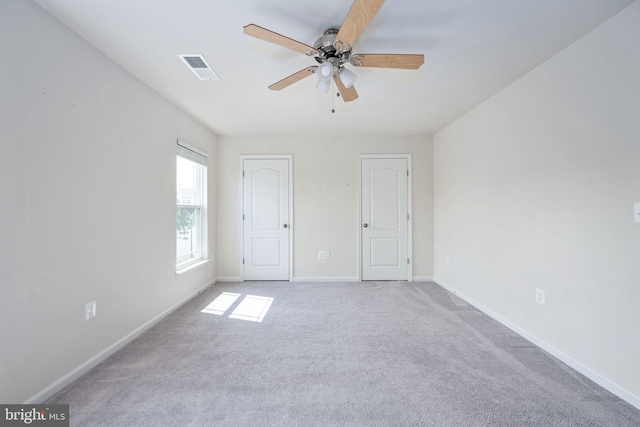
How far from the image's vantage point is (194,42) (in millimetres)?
1864

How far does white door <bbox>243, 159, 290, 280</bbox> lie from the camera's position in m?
4.21

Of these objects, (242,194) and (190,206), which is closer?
(190,206)

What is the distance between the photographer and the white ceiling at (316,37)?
5.12ft

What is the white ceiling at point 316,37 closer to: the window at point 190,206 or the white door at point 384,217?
the window at point 190,206

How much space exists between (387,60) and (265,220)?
10.1 ft

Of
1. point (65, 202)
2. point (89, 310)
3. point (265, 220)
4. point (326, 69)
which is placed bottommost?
point (89, 310)

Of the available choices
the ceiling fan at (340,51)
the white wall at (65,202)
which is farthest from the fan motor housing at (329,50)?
the white wall at (65,202)

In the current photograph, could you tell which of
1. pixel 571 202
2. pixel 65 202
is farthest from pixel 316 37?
pixel 571 202

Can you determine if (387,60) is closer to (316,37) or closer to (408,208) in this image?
(316,37)

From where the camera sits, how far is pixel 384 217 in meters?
4.21

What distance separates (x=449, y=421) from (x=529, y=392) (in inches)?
26.5

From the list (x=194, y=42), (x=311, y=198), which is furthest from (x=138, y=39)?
(x=311, y=198)

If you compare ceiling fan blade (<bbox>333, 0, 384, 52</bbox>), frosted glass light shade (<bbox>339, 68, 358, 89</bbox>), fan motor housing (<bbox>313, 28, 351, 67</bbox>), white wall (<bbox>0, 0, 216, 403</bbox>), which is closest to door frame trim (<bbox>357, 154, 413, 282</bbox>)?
frosted glass light shade (<bbox>339, 68, 358, 89</bbox>)

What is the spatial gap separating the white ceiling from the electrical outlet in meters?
1.93
